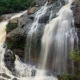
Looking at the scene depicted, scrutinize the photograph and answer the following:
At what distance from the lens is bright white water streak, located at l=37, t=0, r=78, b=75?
14.6 m

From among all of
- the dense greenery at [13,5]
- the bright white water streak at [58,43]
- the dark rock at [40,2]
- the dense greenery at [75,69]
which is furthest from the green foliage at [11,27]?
the dense greenery at [13,5]

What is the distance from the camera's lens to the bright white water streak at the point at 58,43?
14625mm

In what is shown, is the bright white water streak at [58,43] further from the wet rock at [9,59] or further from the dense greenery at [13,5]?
the dense greenery at [13,5]

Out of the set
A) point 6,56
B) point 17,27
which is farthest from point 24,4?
point 6,56

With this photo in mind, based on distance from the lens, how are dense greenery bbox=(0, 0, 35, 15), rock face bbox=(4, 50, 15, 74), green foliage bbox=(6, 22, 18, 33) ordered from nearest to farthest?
1. rock face bbox=(4, 50, 15, 74)
2. green foliage bbox=(6, 22, 18, 33)
3. dense greenery bbox=(0, 0, 35, 15)

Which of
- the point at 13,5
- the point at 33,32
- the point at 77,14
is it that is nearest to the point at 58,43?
the point at 33,32

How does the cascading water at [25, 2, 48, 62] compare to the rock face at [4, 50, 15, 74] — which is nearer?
the rock face at [4, 50, 15, 74]

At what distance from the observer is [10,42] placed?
16.6 metres

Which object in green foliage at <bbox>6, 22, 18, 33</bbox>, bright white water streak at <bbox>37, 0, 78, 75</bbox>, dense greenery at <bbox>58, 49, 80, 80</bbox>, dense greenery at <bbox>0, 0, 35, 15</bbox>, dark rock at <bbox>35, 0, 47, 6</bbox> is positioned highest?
dense greenery at <bbox>0, 0, 35, 15</bbox>

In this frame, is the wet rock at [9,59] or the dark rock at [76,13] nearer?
the dark rock at [76,13]

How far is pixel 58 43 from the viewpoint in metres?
14.8

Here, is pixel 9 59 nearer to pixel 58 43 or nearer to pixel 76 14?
pixel 58 43

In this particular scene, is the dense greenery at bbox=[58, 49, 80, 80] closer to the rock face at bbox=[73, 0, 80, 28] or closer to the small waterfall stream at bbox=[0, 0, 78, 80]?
the small waterfall stream at bbox=[0, 0, 78, 80]

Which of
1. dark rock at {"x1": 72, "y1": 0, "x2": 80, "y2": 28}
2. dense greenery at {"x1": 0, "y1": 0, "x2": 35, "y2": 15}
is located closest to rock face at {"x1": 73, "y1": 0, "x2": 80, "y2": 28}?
dark rock at {"x1": 72, "y1": 0, "x2": 80, "y2": 28}
